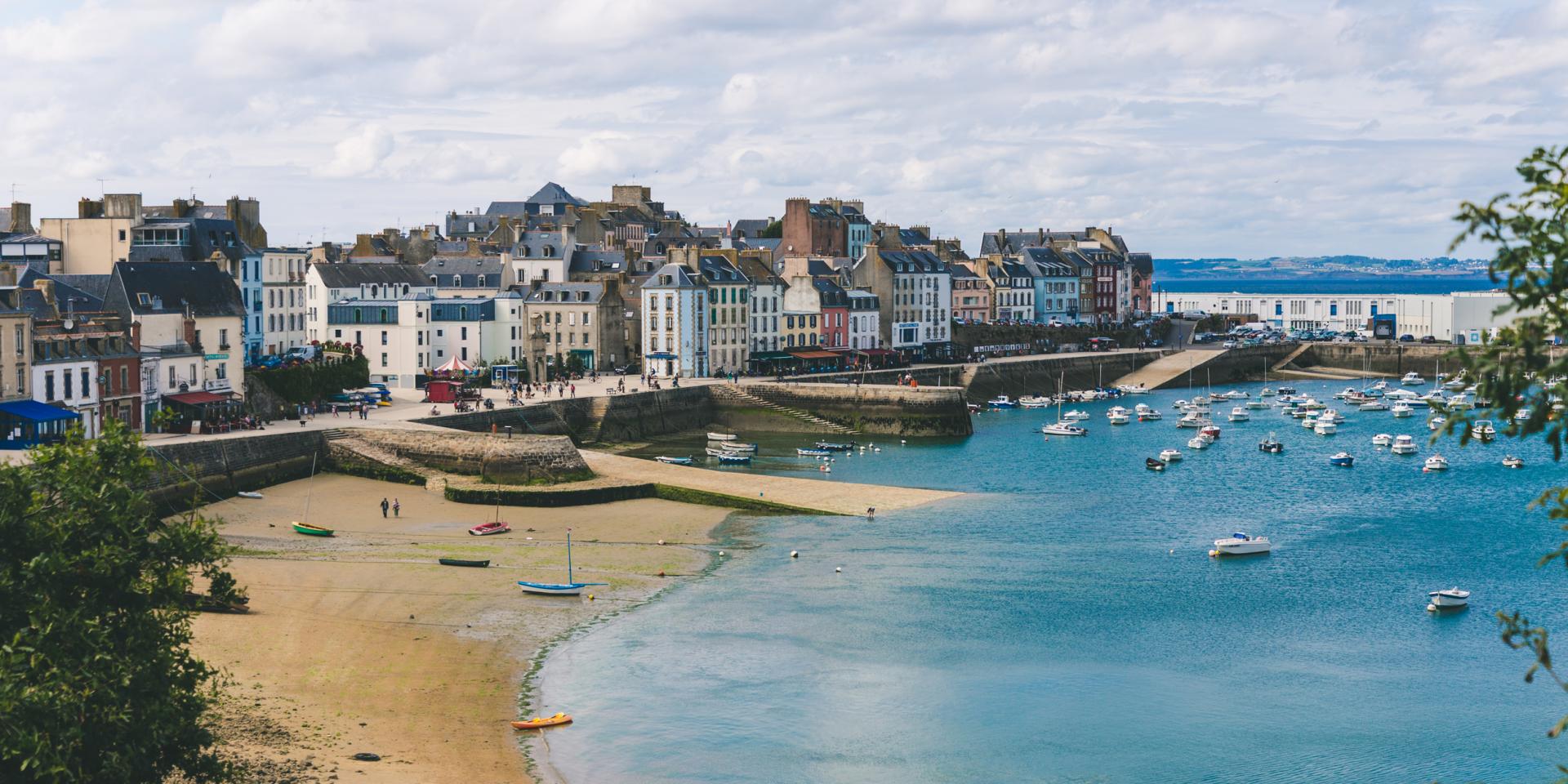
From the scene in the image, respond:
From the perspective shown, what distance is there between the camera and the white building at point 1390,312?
492 feet

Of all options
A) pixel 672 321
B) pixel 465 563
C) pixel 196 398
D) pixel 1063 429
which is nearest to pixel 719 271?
pixel 672 321

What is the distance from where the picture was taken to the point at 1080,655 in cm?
4125

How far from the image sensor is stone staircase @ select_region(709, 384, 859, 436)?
95.9 metres

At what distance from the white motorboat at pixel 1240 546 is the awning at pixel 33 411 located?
132 ft

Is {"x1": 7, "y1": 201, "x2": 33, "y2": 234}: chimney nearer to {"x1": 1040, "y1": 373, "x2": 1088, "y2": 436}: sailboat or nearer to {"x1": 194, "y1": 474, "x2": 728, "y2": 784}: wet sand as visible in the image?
{"x1": 194, "y1": 474, "x2": 728, "y2": 784}: wet sand

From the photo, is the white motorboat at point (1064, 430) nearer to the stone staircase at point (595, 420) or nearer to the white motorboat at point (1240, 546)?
the stone staircase at point (595, 420)

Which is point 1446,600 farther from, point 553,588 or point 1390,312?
point 1390,312

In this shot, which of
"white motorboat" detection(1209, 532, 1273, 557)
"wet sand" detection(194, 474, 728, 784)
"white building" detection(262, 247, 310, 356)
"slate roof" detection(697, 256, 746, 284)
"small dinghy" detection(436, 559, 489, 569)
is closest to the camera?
"wet sand" detection(194, 474, 728, 784)

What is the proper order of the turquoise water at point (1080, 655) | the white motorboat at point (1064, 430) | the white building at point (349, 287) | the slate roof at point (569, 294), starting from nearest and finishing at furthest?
1. the turquoise water at point (1080, 655)
2. the white building at point (349, 287)
3. the white motorboat at point (1064, 430)
4. the slate roof at point (569, 294)

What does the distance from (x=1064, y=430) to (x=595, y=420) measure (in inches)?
1092

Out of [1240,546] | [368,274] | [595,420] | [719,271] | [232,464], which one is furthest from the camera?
[719,271]

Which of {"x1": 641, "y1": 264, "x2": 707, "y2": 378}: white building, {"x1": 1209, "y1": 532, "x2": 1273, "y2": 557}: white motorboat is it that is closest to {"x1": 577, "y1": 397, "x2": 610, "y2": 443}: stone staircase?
{"x1": 641, "y1": 264, "x2": 707, "y2": 378}: white building

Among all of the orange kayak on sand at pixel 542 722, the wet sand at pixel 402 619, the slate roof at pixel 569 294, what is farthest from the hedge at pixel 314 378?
the orange kayak on sand at pixel 542 722

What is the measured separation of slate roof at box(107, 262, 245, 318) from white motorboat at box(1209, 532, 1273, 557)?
144 feet
